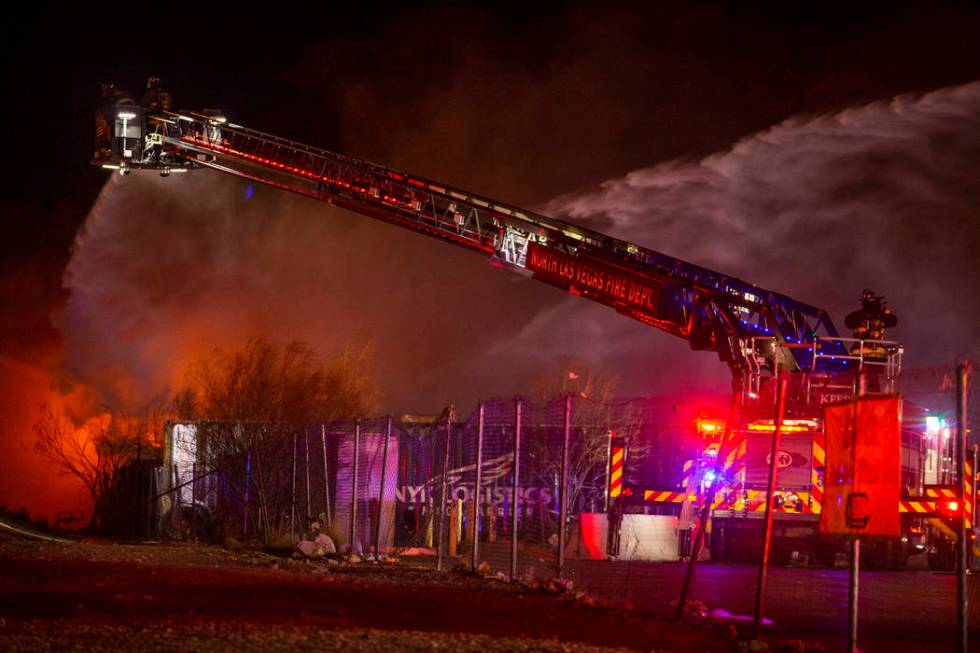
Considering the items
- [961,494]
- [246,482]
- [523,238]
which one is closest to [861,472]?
[961,494]

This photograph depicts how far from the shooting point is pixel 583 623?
35.9 feet

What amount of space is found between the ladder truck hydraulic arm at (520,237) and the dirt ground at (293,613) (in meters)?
5.05

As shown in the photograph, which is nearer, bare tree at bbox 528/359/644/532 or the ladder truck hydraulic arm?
the ladder truck hydraulic arm

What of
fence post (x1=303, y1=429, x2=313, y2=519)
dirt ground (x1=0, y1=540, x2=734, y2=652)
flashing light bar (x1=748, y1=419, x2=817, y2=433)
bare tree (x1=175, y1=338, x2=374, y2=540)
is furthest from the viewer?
bare tree (x1=175, y1=338, x2=374, y2=540)

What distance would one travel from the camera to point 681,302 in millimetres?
17484

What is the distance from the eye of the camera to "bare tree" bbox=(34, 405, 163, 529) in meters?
26.8

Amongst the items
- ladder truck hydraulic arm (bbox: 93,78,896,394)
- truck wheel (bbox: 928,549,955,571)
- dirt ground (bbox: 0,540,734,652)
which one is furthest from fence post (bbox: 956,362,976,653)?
truck wheel (bbox: 928,549,955,571)

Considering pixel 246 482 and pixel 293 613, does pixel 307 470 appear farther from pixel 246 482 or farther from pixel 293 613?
pixel 293 613

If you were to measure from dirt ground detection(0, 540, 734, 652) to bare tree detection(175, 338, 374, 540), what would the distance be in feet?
19.3

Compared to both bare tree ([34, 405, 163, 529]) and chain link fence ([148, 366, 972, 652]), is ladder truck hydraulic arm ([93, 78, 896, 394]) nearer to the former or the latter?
chain link fence ([148, 366, 972, 652])

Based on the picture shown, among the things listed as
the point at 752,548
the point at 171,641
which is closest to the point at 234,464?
the point at 752,548

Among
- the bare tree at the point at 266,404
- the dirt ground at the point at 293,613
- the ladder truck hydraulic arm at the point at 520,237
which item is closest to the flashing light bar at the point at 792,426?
the ladder truck hydraulic arm at the point at 520,237

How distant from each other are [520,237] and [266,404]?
9.05 meters

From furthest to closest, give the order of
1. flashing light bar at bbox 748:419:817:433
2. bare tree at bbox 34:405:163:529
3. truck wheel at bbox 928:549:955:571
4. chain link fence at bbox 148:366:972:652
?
bare tree at bbox 34:405:163:529 < truck wheel at bbox 928:549:955:571 < chain link fence at bbox 148:366:972:652 < flashing light bar at bbox 748:419:817:433
